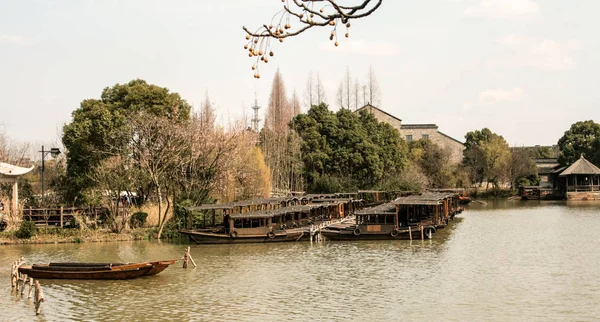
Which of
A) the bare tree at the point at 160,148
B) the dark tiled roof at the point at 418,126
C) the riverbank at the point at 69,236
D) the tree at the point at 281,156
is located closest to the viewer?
the riverbank at the point at 69,236

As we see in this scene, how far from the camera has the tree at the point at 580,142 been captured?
76125mm

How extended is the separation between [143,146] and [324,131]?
78.5ft

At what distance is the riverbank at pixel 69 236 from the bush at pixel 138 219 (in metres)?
1.29

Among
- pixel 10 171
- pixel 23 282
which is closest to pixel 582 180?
pixel 10 171

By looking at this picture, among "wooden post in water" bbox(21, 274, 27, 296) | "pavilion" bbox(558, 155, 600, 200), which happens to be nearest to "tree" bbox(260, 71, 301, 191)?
"pavilion" bbox(558, 155, 600, 200)

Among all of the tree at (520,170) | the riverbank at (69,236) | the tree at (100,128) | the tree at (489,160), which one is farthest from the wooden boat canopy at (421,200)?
the tree at (520,170)

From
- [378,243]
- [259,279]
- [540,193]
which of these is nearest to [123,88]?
[378,243]

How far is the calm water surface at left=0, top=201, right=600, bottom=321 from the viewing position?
60.2 ft

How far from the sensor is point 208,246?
107 feet

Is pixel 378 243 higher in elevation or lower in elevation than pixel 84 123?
lower

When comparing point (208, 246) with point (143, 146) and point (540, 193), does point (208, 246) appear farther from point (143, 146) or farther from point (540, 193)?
point (540, 193)

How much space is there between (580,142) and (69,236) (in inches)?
2447

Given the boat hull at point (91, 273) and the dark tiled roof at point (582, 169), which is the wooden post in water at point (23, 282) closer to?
the boat hull at point (91, 273)

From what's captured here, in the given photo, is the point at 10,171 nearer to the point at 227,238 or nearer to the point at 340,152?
the point at 227,238
